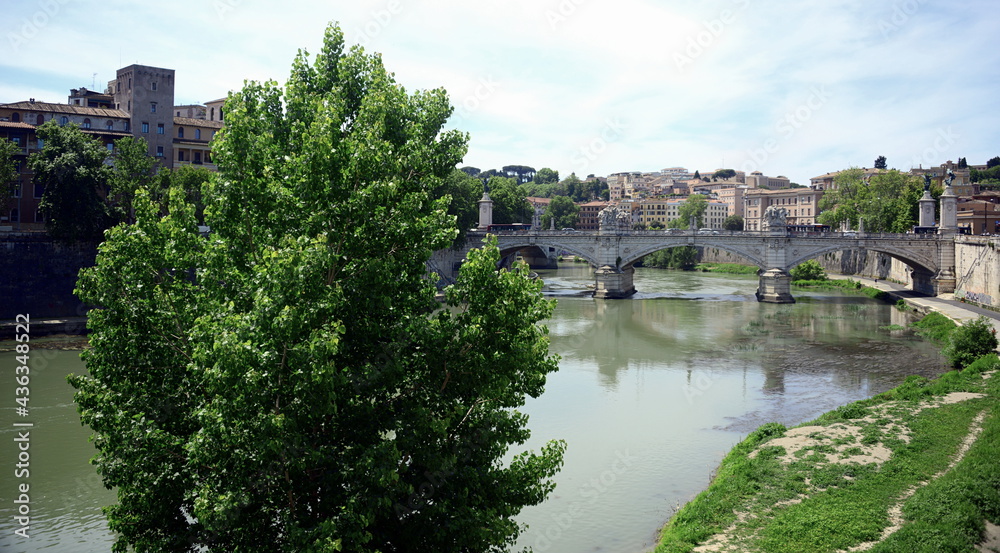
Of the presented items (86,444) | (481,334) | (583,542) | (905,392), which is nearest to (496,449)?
(481,334)

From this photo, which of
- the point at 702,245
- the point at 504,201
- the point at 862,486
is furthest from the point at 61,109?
the point at 862,486

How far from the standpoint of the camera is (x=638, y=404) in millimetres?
19672

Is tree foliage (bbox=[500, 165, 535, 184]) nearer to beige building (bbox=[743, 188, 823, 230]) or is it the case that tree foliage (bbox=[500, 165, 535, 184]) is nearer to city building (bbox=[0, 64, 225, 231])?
beige building (bbox=[743, 188, 823, 230])

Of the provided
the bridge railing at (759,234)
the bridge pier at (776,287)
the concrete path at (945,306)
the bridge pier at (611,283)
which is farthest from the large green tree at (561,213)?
the bridge pier at (776,287)

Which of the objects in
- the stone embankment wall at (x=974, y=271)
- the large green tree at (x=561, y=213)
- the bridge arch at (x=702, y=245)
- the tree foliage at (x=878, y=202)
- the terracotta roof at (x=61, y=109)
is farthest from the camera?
the large green tree at (x=561, y=213)

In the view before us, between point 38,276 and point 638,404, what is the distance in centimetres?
2476

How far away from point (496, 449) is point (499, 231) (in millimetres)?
41904

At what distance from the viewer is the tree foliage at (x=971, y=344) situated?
21684 mm

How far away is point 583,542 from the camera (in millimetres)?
11320

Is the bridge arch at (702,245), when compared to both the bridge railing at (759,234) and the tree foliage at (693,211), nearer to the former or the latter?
the bridge railing at (759,234)

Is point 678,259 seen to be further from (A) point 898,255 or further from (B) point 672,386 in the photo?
(B) point 672,386

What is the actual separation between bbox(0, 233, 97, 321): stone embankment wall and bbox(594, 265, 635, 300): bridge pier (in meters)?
26.2

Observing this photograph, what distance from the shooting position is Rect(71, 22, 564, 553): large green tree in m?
6.63

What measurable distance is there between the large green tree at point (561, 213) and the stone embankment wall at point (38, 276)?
5962cm
